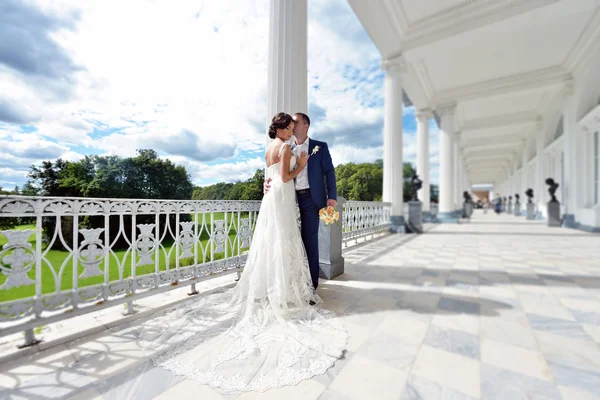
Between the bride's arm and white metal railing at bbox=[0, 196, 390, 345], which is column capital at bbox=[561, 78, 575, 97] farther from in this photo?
white metal railing at bbox=[0, 196, 390, 345]

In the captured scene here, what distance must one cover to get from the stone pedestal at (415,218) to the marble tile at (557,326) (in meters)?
6.91

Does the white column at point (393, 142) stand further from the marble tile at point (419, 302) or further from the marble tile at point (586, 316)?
the marble tile at point (586, 316)

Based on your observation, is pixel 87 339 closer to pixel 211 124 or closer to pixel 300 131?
pixel 300 131

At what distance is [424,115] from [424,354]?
13.1 m

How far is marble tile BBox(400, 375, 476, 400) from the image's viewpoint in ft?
3.97

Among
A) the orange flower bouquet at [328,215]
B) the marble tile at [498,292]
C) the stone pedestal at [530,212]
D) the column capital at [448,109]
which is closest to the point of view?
the orange flower bouquet at [328,215]

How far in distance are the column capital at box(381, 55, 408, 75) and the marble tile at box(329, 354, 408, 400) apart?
942cm

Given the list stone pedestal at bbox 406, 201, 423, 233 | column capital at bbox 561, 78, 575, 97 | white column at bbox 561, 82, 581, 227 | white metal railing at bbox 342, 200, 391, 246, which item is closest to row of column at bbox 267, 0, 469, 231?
stone pedestal at bbox 406, 201, 423, 233

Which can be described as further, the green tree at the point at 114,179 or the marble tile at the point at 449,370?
the green tree at the point at 114,179

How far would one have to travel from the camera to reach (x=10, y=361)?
149cm

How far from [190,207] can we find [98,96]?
4663mm

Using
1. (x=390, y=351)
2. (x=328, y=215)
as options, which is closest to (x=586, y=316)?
(x=390, y=351)

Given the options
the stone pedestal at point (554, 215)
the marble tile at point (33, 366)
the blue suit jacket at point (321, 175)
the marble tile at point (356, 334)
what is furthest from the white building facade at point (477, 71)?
the marble tile at point (33, 366)

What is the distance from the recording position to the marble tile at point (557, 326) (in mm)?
1879
